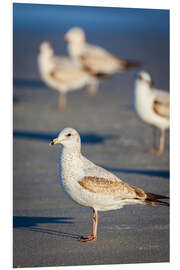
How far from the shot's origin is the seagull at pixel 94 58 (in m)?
8.02

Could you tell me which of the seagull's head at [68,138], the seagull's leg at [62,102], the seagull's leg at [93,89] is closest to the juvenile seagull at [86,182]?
the seagull's head at [68,138]

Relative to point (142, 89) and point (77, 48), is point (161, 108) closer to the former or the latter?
point (142, 89)

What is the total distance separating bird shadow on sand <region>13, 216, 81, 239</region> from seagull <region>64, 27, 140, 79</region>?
3.37 meters

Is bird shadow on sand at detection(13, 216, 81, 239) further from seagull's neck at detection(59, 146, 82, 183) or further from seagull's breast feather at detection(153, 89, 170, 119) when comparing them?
seagull's breast feather at detection(153, 89, 170, 119)

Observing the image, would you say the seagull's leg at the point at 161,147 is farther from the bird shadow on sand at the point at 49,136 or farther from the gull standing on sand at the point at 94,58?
the gull standing on sand at the point at 94,58

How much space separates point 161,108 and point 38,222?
83.0 inches

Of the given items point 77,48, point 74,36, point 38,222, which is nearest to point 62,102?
point 74,36

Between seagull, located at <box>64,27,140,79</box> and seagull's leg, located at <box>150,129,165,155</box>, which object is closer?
seagull's leg, located at <box>150,129,165,155</box>

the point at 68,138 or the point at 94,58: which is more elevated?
the point at 94,58

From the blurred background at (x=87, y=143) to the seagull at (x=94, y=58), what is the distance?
12cm

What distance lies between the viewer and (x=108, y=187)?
423 cm

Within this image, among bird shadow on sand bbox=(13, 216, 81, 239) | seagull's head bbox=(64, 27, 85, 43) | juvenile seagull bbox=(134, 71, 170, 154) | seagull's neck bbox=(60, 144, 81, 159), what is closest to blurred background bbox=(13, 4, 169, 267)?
bird shadow on sand bbox=(13, 216, 81, 239)

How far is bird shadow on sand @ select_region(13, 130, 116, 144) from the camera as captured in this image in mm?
6784
